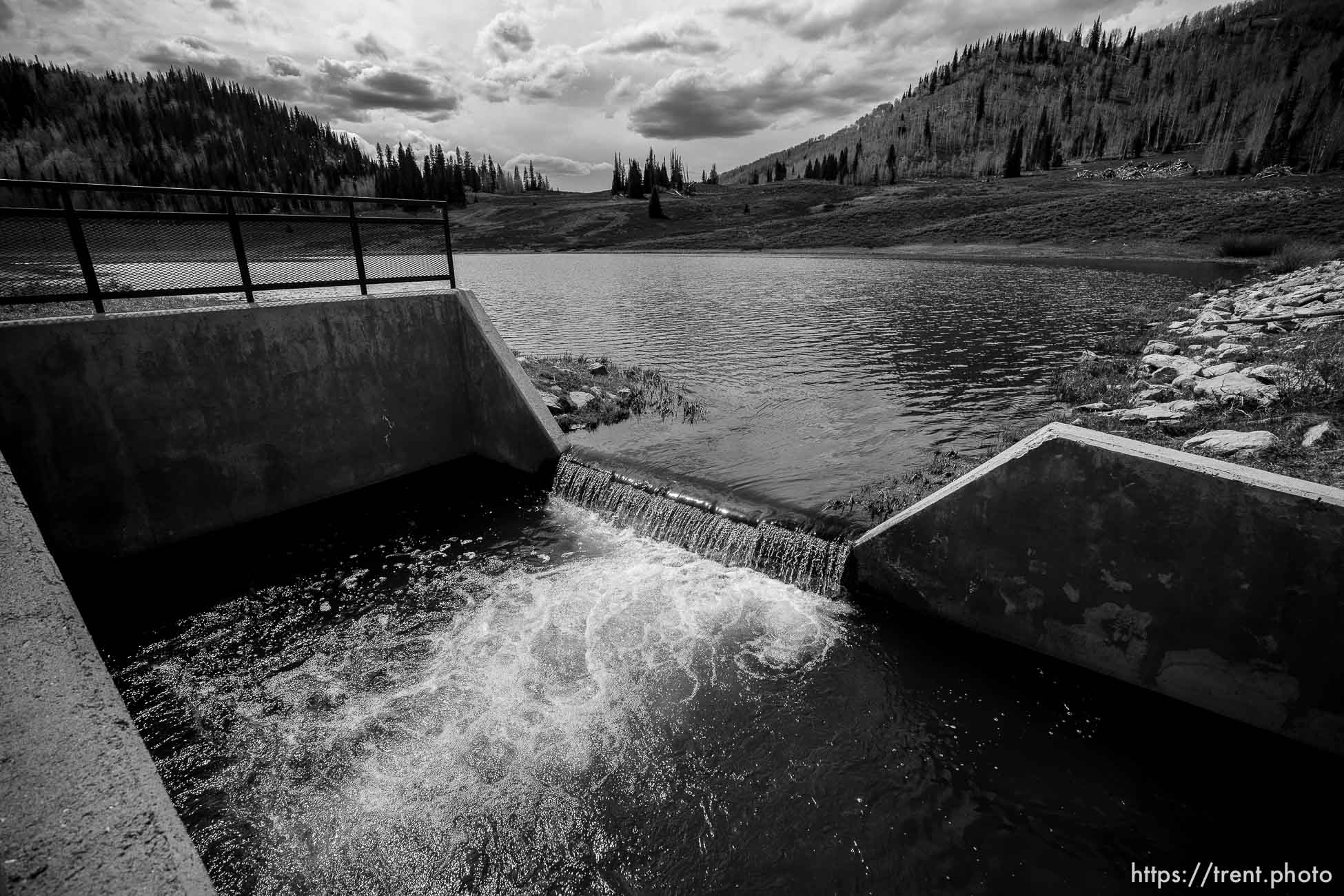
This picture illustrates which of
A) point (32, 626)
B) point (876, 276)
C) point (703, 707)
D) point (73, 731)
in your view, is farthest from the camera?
point (876, 276)

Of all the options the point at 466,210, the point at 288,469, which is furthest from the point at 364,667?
the point at 466,210

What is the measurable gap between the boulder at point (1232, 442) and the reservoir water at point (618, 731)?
381 centimetres

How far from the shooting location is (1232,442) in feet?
26.1

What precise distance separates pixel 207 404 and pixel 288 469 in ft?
5.34

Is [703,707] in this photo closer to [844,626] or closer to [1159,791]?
[844,626]

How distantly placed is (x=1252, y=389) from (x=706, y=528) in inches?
357

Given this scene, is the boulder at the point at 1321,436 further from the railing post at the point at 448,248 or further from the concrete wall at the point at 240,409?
the railing post at the point at 448,248

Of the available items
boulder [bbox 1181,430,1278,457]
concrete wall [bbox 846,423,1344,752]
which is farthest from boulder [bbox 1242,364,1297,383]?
concrete wall [bbox 846,423,1344,752]

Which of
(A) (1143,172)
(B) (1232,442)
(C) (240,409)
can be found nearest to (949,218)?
(A) (1143,172)

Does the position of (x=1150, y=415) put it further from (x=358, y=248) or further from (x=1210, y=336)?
(x=358, y=248)

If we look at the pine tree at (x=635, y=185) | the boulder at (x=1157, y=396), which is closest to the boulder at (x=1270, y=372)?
the boulder at (x=1157, y=396)

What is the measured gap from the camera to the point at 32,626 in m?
3.65

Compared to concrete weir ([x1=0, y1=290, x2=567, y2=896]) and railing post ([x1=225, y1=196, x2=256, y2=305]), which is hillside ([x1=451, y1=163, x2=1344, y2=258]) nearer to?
concrete weir ([x1=0, y1=290, x2=567, y2=896])

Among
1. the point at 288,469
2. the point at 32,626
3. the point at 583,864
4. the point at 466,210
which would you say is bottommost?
the point at 583,864
